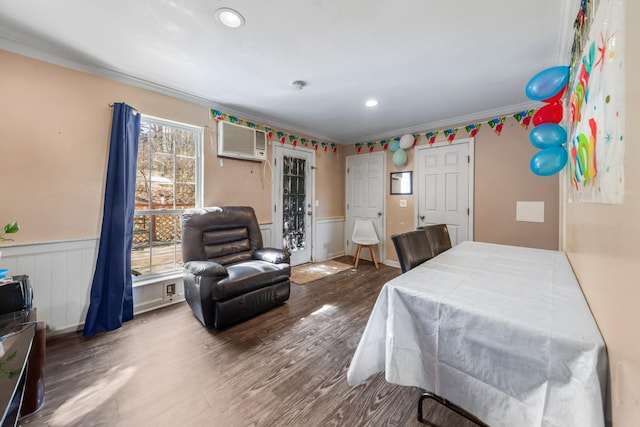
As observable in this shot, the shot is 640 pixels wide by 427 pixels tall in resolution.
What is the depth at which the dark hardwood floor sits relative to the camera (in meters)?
1.31

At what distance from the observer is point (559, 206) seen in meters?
2.71

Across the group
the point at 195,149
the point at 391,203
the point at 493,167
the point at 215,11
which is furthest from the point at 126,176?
the point at 493,167

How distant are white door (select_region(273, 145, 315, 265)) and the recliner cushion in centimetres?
128

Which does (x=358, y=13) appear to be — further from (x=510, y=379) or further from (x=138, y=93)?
(x=138, y=93)

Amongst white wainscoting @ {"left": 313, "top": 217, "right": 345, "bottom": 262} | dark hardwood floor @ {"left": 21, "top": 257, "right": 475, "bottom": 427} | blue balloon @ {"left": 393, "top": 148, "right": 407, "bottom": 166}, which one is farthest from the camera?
white wainscoting @ {"left": 313, "top": 217, "right": 345, "bottom": 262}

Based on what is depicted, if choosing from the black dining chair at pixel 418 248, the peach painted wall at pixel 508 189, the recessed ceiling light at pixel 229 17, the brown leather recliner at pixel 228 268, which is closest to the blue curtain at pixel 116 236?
the brown leather recliner at pixel 228 268

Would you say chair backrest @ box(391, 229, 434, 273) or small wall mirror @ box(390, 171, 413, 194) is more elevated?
small wall mirror @ box(390, 171, 413, 194)

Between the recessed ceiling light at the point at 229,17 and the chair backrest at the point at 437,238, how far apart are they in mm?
2081

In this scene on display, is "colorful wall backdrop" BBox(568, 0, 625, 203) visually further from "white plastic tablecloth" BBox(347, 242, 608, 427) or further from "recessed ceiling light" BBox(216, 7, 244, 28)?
"recessed ceiling light" BBox(216, 7, 244, 28)

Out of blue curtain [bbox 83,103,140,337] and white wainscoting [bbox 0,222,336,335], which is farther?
blue curtain [bbox 83,103,140,337]

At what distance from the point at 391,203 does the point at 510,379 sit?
3.54 m

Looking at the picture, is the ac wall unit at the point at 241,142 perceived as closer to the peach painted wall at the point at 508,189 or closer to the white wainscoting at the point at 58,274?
the white wainscoting at the point at 58,274

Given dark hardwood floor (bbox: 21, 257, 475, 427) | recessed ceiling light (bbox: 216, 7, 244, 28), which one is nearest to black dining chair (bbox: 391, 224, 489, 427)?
dark hardwood floor (bbox: 21, 257, 475, 427)

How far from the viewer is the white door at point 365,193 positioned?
4387 mm
